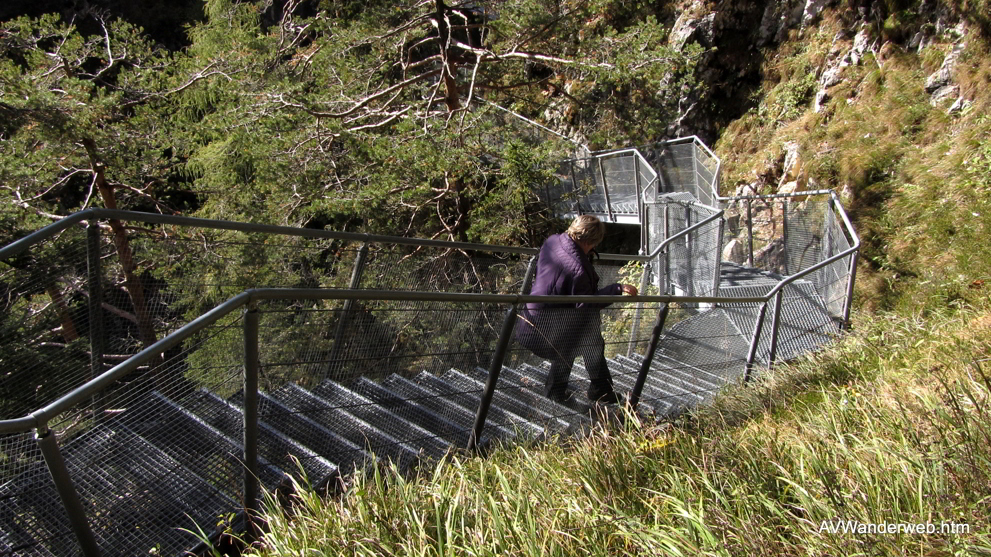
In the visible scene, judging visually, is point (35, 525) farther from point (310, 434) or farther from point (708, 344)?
point (708, 344)

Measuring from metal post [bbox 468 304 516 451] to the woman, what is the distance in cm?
20

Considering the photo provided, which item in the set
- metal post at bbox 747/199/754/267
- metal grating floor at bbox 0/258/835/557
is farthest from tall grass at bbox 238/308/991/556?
metal post at bbox 747/199/754/267

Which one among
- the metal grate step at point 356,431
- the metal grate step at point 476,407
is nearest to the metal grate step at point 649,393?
the metal grate step at point 476,407

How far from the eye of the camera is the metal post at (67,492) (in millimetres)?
1938

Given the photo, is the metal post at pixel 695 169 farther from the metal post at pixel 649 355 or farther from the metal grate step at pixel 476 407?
the metal grate step at pixel 476 407

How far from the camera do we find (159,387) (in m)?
2.50

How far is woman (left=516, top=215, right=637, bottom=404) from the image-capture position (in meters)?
3.92

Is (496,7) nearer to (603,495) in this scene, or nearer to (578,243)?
(578,243)

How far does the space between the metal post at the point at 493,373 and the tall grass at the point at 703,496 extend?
152 millimetres

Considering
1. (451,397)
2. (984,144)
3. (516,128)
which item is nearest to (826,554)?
(451,397)

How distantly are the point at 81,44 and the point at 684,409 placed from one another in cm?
1100

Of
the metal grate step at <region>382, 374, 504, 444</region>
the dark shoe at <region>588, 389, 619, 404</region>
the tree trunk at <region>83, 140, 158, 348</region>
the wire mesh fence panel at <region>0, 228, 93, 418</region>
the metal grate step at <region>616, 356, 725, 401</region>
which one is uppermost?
the wire mesh fence panel at <region>0, 228, 93, 418</region>

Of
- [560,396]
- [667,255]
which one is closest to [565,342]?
[560,396]

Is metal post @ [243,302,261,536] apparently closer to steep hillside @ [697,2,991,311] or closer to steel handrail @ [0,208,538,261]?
steel handrail @ [0,208,538,261]
